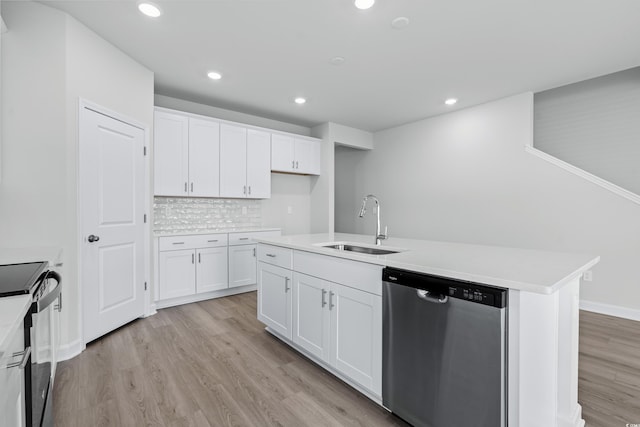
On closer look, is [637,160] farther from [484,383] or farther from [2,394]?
[2,394]

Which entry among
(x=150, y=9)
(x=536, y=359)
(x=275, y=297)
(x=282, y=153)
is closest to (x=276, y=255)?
(x=275, y=297)

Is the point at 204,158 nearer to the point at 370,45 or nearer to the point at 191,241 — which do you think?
the point at 191,241

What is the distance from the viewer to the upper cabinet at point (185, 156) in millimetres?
3451

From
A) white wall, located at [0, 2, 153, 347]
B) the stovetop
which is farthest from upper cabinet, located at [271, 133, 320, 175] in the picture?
the stovetop

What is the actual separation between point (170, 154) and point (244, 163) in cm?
98

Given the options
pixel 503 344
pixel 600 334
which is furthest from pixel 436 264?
pixel 600 334

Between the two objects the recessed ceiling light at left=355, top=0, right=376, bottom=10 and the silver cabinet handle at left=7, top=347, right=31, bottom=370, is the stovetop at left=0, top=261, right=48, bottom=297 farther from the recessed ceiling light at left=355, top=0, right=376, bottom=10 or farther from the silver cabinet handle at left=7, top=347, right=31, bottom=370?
the recessed ceiling light at left=355, top=0, right=376, bottom=10

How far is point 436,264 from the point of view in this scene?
4.85 feet

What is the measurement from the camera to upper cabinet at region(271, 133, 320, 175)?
455 centimetres

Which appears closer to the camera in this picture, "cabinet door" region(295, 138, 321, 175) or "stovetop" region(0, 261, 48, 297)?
"stovetop" region(0, 261, 48, 297)

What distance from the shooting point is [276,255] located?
2.56 m

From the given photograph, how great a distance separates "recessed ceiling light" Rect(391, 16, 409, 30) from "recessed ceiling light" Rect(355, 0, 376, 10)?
0.95 feet

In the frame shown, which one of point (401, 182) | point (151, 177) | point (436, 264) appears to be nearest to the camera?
point (436, 264)

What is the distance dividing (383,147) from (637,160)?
11.0 ft
